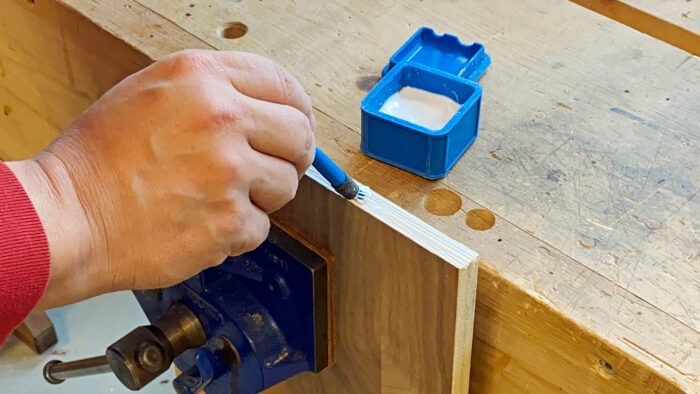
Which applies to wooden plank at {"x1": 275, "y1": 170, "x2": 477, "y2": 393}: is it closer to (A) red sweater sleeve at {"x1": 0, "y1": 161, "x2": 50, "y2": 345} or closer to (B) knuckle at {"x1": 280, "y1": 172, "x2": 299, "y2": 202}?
(B) knuckle at {"x1": 280, "y1": 172, "x2": 299, "y2": 202}

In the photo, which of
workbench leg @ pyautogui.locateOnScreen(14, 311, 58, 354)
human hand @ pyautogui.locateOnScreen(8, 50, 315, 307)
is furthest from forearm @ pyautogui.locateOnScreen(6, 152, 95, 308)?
workbench leg @ pyautogui.locateOnScreen(14, 311, 58, 354)

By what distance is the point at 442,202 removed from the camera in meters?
0.72

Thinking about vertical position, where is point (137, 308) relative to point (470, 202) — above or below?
below

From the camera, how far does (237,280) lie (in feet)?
2.61

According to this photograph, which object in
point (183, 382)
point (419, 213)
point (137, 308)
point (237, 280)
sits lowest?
point (137, 308)

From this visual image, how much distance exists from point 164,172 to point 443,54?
357 millimetres

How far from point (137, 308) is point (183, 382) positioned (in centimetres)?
83

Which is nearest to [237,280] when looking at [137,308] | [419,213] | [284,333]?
[284,333]

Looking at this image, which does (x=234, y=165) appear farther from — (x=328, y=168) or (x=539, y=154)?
(x=539, y=154)

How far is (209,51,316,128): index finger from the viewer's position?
0.63 meters

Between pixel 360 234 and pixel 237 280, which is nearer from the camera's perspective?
pixel 360 234

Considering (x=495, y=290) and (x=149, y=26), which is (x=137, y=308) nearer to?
(x=149, y=26)

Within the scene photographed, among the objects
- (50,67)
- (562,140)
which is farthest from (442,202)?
(50,67)

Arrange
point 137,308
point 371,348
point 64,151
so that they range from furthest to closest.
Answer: point 137,308, point 371,348, point 64,151
